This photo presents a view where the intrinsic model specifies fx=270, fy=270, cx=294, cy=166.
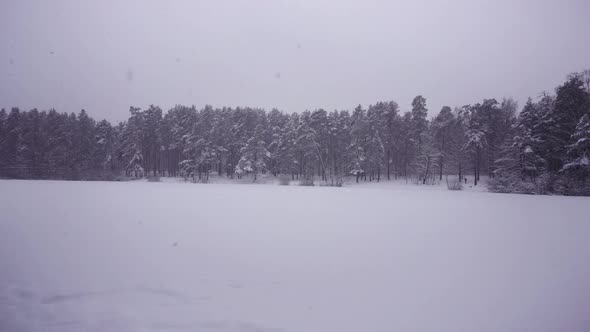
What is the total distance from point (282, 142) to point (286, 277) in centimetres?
4350

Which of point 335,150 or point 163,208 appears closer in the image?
point 163,208

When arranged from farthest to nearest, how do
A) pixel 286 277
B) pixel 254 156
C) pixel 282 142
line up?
pixel 282 142 < pixel 254 156 < pixel 286 277

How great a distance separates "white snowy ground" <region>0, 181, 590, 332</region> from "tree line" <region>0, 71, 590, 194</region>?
3335cm

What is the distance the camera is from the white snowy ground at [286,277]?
3035mm

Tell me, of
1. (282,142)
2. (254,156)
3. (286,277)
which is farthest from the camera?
(282,142)

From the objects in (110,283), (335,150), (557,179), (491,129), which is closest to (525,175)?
(557,179)

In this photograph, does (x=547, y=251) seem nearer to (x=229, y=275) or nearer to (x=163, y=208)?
(x=229, y=275)

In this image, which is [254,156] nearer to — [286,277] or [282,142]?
[282,142]

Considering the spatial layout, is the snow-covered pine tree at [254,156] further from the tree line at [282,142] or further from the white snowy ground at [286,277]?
the white snowy ground at [286,277]

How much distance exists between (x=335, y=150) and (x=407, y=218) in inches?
1601

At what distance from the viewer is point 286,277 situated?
14.1 ft

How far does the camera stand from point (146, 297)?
137 inches

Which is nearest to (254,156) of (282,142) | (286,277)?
(282,142)

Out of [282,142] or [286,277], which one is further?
[282,142]
